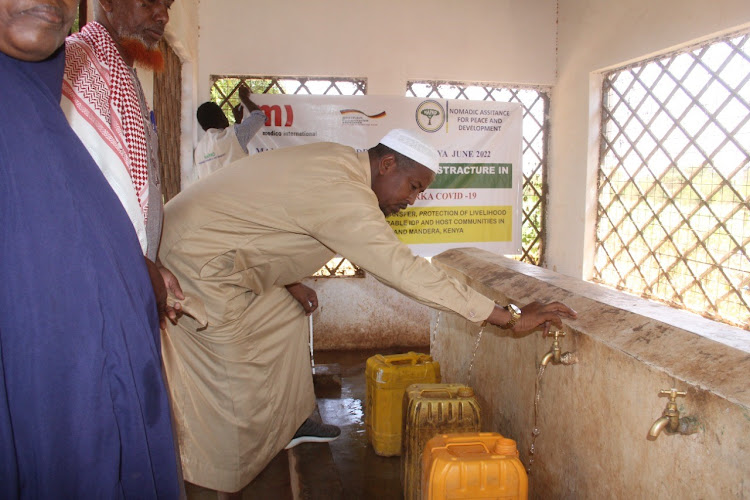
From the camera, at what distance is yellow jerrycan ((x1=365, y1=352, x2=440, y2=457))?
243 centimetres

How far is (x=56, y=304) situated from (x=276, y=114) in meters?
3.36

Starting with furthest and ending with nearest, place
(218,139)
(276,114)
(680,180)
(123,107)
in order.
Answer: (276,114)
(680,180)
(218,139)
(123,107)

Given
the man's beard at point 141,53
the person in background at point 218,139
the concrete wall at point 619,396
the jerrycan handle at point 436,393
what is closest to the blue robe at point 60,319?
Answer: the man's beard at point 141,53

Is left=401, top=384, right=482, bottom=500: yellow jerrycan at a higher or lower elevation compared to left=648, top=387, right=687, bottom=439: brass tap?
lower

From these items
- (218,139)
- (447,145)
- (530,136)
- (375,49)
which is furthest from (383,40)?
(218,139)

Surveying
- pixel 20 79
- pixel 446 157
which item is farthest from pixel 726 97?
pixel 20 79

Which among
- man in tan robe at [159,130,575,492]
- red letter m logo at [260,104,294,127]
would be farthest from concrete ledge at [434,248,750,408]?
red letter m logo at [260,104,294,127]

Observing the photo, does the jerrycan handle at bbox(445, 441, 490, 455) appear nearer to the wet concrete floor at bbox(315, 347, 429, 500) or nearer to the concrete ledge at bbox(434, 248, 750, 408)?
the concrete ledge at bbox(434, 248, 750, 408)

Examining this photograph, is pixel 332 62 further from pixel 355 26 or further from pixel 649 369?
pixel 649 369

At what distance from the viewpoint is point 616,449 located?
141 centimetres

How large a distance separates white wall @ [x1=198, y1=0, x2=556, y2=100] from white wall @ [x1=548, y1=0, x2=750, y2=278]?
0.79ft

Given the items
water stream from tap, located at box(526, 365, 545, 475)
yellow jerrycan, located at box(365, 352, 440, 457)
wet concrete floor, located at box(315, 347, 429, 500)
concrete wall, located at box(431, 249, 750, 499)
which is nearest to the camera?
concrete wall, located at box(431, 249, 750, 499)

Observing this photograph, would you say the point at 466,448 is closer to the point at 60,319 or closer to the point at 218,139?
the point at 60,319

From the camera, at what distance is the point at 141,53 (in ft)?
4.94
